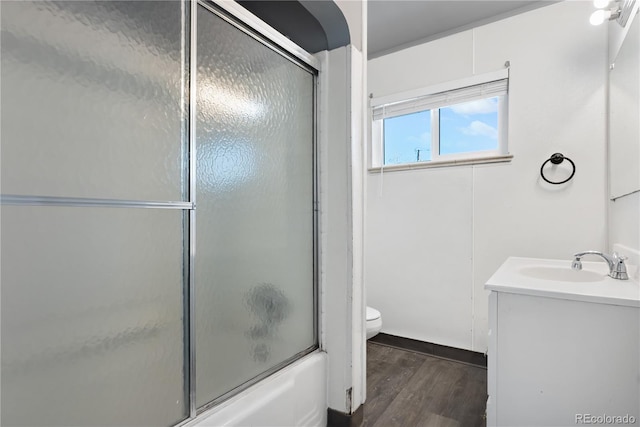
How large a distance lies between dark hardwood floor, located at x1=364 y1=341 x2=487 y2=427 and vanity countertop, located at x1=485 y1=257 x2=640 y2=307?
74 centimetres

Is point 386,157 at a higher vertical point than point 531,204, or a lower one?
higher

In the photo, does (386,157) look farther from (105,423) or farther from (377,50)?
(105,423)

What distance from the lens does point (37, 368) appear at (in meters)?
0.80

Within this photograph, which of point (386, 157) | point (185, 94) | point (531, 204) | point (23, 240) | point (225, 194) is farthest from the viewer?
point (386, 157)

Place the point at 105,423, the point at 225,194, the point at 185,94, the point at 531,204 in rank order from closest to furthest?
the point at 105,423 < the point at 185,94 < the point at 225,194 < the point at 531,204

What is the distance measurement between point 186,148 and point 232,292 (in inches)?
21.2

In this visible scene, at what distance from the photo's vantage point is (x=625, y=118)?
5.26ft

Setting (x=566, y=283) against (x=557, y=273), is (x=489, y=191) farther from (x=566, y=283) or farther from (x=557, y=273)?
(x=566, y=283)

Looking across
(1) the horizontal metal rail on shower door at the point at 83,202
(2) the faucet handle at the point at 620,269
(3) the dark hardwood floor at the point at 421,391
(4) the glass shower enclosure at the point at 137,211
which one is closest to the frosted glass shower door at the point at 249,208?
(4) the glass shower enclosure at the point at 137,211

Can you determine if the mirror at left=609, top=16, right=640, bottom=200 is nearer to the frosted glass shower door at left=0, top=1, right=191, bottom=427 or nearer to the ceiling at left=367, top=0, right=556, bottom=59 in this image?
the ceiling at left=367, top=0, right=556, bottom=59

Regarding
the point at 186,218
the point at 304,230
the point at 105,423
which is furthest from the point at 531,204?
the point at 105,423

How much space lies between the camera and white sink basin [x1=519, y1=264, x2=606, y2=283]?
5.63ft

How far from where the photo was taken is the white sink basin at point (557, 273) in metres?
1.71

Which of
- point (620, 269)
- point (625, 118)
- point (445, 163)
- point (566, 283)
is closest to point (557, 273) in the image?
point (620, 269)
